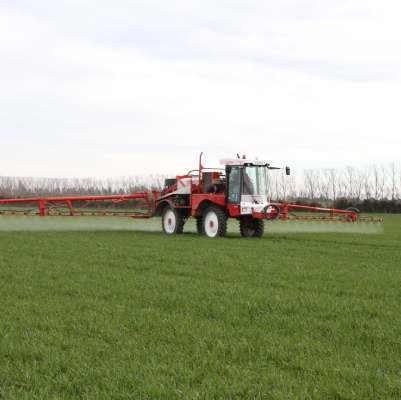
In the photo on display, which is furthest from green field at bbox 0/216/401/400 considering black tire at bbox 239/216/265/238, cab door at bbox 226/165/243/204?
black tire at bbox 239/216/265/238

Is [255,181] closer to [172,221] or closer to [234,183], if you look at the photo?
[234,183]

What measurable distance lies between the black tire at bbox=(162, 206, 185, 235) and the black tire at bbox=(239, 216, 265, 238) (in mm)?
2165

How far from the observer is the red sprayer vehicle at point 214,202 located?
782 inches

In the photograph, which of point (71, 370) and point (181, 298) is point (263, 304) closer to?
point (181, 298)

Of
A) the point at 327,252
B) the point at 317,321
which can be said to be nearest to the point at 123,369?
the point at 317,321

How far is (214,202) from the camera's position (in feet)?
67.2

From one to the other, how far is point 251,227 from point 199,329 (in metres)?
15.1

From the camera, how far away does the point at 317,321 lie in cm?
700

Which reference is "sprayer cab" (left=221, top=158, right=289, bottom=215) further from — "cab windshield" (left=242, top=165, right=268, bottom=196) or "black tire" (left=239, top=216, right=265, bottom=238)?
"black tire" (left=239, top=216, right=265, bottom=238)

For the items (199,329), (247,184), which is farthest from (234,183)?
(199,329)

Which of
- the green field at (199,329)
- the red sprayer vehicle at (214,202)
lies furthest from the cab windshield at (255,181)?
the green field at (199,329)

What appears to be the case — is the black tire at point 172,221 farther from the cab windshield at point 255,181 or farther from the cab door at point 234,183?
the cab windshield at point 255,181

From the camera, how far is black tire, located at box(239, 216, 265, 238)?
839 inches

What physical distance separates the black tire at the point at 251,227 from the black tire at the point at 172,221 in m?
2.16
